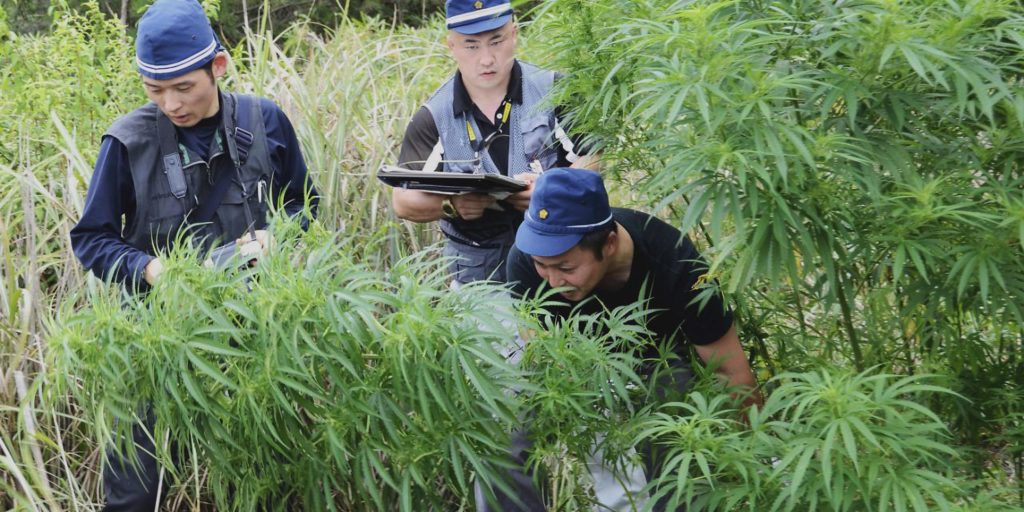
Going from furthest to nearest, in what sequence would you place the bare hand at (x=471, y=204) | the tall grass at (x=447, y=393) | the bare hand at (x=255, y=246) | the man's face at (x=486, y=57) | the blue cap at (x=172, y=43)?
the man's face at (x=486, y=57), the bare hand at (x=471, y=204), the blue cap at (x=172, y=43), the bare hand at (x=255, y=246), the tall grass at (x=447, y=393)

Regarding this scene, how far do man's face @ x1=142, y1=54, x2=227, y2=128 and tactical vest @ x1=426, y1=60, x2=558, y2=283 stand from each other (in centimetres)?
74

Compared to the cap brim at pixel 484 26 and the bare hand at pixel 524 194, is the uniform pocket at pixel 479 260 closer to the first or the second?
the bare hand at pixel 524 194

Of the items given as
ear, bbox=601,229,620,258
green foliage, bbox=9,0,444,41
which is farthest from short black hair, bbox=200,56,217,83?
green foliage, bbox=9,0,444,41

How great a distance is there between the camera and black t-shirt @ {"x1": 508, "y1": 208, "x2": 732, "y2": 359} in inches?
124

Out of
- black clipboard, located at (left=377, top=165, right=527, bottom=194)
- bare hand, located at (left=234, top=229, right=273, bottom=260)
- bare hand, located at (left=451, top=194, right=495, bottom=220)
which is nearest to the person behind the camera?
bare hand, located at (left=234, top=229, right=273, bottom=260)

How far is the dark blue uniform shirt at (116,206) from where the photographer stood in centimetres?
335

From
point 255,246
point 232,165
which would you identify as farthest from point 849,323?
point 232,165

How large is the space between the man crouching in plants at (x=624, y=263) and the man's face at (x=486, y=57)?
72 cm

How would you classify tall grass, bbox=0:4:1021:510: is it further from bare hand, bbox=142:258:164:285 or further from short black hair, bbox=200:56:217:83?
short black hair, bbox=200:56:217:83

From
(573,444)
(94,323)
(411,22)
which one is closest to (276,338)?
(94,323)

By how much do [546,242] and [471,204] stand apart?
0.57 m

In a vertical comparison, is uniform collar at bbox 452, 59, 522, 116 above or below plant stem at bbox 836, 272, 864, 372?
above

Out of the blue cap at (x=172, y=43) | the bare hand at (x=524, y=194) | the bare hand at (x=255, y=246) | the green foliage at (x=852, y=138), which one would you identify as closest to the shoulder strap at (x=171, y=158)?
the blue cap at (x=172, y=43)

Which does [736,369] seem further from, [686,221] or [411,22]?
[411,22]
